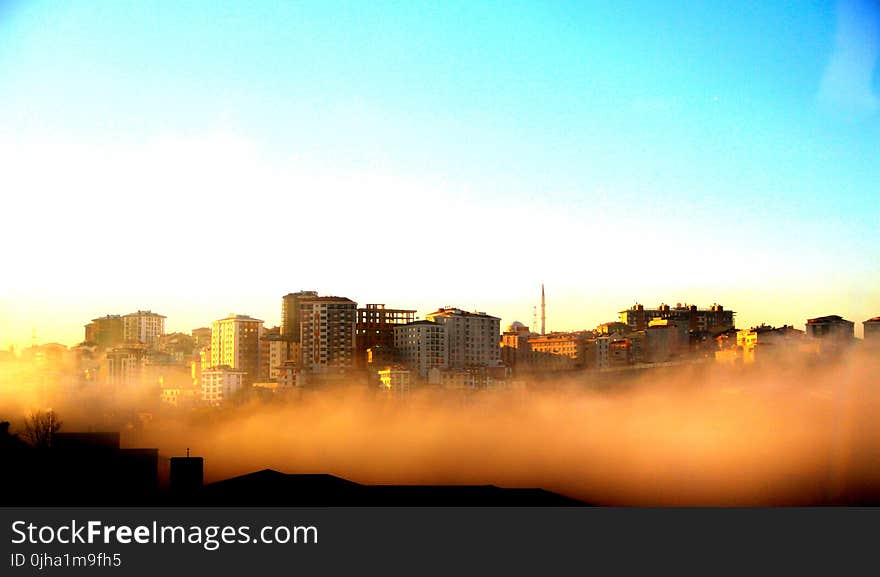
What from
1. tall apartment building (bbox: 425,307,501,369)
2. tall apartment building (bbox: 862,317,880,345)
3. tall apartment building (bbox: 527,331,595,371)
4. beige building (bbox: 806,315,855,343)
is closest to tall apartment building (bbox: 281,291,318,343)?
tall apartment building (bbox: 425,307,501,369)

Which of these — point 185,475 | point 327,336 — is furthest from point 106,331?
point 185,475

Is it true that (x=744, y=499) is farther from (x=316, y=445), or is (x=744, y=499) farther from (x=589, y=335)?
(x=589, y=335)

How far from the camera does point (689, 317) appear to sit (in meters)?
13.0

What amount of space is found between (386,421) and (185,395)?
229cm

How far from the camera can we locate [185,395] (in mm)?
9180

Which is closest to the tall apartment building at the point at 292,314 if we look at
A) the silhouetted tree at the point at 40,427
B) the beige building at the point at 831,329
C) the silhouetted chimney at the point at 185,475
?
the silhouetted tree at the point at 40,427

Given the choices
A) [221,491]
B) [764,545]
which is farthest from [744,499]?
[221,491]

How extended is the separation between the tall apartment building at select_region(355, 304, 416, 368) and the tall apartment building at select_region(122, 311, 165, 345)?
7.25 ft

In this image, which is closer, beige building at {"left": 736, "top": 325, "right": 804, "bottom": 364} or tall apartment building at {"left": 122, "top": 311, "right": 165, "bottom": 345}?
tall apartment building at {"left": 122, "top": 311, "right": 165, "bottom": 345}

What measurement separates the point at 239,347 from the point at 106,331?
1462 mm

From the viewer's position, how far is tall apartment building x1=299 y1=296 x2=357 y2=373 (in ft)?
30.6

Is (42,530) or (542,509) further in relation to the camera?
(542,509)

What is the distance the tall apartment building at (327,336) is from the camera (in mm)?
9328

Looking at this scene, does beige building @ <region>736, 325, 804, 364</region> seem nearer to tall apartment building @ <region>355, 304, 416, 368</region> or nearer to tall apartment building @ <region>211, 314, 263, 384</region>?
tall apartment building @ <region>355, 304, 416, 368</region>
